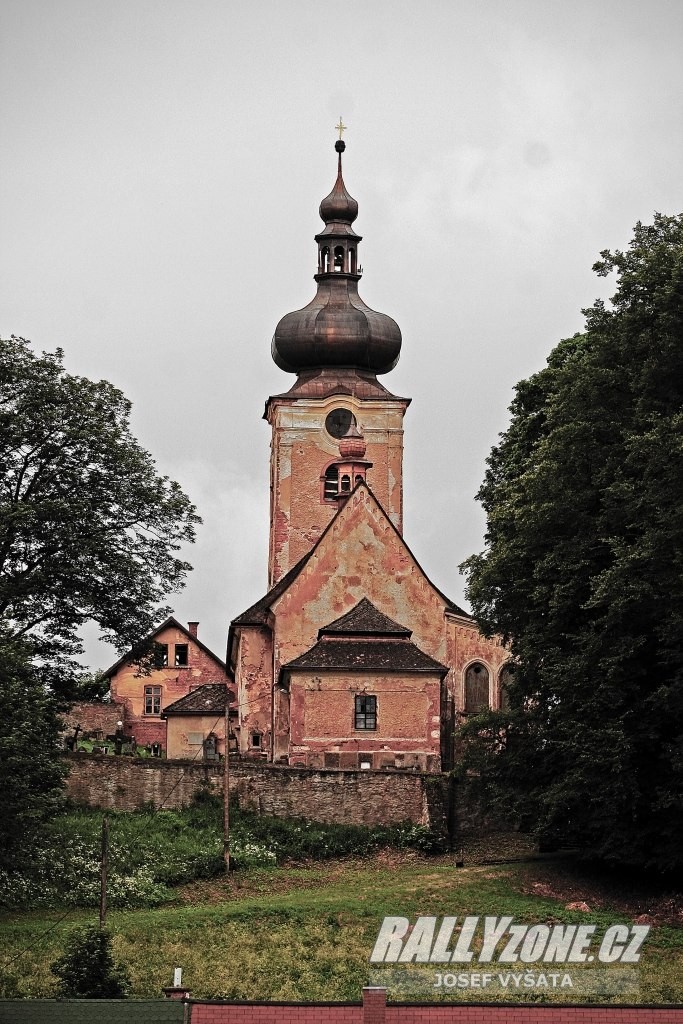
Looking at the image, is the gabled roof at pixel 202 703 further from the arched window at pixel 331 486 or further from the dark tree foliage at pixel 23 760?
the dark tree foliage at pixel 23 760

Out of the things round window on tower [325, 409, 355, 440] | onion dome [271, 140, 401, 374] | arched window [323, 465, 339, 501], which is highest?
onion dome [271, 140, 401, 374]

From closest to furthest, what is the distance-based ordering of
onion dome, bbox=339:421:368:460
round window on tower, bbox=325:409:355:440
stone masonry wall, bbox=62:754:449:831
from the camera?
stone masonry wall, bbox=62:754:449:831, onion dome, bbox=339:421:368:460, round window on tower, bbox=325:409:355:440

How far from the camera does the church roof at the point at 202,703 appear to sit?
236ft

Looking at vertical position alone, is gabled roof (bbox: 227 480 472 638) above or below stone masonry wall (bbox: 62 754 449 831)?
above

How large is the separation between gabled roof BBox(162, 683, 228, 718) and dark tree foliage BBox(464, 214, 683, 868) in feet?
64.7

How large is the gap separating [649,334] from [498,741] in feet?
34.0

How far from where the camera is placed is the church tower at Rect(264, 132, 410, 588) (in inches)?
3265

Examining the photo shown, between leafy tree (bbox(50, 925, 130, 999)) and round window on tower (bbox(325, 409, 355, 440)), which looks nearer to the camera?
leafy tree (bbox(50, 925, 130, 999))

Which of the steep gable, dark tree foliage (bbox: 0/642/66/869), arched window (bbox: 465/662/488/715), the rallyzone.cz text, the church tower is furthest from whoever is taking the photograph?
the church tower

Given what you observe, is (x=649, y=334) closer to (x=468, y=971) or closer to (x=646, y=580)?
(x=646, y=580)

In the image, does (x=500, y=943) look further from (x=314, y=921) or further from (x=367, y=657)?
(x=367, y=657)

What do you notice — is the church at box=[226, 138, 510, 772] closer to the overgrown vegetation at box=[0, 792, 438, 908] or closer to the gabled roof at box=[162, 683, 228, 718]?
the gabled roof at box=[162, 683, 228, 718]

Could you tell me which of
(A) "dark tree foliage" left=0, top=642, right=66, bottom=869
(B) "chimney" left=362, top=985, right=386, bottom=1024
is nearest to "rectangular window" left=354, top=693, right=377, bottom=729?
(A) "dark tree foliage" left=0, top=642, right=66, bottom=869

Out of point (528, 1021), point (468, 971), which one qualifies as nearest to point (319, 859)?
point (468, 971)
